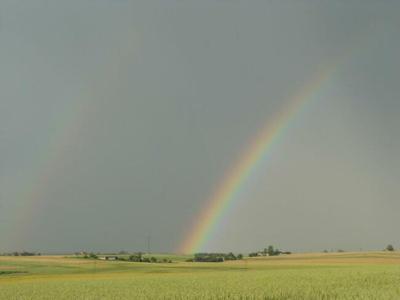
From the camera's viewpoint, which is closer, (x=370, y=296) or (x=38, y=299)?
(x=370, y=296)

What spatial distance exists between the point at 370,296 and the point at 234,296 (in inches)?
272

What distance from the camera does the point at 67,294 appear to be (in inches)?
1124

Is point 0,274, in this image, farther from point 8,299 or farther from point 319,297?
point 319,297

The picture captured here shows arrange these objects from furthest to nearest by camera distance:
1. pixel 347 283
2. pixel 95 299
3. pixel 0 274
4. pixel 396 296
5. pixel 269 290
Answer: pixel 0 274 → pixel 347 283 → pixel 269 290 → pixel 95 299 → pixel 396 296

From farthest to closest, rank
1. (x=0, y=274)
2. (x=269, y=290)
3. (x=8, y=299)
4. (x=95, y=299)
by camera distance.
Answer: (x=0, y=274)
(x=269, y=290)
(x=8, y=299)
(x=95, y=299)

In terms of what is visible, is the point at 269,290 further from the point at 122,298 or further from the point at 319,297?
the point at 122,298

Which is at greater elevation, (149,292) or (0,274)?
(0,274)

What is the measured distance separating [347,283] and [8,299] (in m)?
21.5

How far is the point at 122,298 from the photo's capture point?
25703mm

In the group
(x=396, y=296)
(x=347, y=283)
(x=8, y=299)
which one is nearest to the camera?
(x=396, y=296)

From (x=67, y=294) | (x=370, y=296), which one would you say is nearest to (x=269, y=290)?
(x=370, y=296)

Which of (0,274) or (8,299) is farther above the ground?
(0,274)

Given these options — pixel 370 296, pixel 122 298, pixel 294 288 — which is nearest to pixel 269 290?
pixel 294 288

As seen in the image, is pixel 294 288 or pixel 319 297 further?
pixel 294 288
